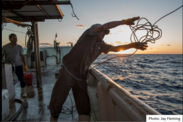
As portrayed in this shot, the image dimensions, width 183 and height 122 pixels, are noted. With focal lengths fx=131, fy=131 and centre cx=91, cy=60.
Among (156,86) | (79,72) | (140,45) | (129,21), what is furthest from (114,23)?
(156,86)

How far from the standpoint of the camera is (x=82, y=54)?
1.91 meters

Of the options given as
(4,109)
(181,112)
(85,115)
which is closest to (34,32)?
(4,109)

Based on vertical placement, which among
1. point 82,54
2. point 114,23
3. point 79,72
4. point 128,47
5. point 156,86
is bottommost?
point 156,86

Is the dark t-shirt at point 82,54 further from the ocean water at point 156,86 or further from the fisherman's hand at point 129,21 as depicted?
the ocean water at point 156,86

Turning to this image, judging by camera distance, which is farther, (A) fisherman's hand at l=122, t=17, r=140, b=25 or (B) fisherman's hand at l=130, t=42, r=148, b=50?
(B) fisherman's hand at l=130, t=42, r=148, b=50

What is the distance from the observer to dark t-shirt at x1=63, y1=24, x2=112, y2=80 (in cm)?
188

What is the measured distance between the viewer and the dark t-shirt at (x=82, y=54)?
188 cm

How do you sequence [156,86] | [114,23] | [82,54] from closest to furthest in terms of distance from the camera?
[114,23] < [82,54] < [156,86]

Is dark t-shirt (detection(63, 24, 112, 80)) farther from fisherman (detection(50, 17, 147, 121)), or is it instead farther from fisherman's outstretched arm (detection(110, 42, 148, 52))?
fisherman's outstretched arm (detection(110, 42, 148, 52))

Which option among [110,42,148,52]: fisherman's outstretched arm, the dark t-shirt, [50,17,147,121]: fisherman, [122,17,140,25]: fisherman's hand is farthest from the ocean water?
[122,17,140,25]: fisherman's hand

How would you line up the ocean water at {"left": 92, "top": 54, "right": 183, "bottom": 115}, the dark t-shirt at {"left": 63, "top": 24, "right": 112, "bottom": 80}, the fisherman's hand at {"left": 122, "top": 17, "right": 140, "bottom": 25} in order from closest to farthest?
the fisherman's hand at {"left": 122, "top": 17, "right": 140, "bottom": 25}, the dark t-shirt at {"left": 63, "top": 24, "right": 112, "bottom": 80}, the ocean water at {"left": 92, "top": 54, "right": 183, "bottom": 115}

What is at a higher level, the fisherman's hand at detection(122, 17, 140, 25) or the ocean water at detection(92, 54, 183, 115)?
the fisherman's hand at detection(122, 17, 140, 25)

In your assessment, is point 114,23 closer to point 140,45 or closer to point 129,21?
point 129,21

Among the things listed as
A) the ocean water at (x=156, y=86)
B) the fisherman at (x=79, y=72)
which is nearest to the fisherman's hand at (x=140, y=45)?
the fisherman at (x=79, y=72)
